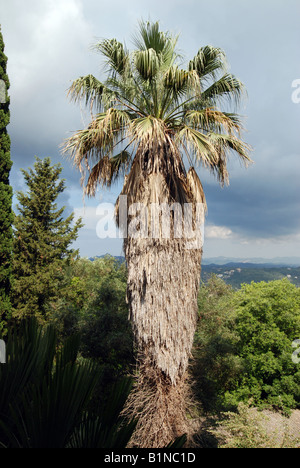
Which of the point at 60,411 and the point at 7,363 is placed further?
the point at 7,363

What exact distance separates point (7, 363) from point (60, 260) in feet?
57.5

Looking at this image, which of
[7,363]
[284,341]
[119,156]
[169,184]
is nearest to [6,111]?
[119,156]

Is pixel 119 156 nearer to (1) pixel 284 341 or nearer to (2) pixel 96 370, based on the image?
(2) pixel 96 370

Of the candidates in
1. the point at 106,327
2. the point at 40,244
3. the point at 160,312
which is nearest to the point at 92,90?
the point at 160,312

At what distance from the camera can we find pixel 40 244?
18812 mm

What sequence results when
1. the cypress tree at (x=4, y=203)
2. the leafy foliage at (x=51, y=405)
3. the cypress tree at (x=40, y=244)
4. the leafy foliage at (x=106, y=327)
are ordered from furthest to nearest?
the cypress tree at (x=40, y=244), the leafy foliage at (x=106, y=327), the cypress tree at (x=4, y=203), the leafy foliage at (x=51, y=405)

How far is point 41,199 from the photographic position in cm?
1986

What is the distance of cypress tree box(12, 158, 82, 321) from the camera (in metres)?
17.6

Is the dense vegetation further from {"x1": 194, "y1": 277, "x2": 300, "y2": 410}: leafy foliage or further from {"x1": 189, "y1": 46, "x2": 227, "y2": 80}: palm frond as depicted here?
{"x1": 189, "y1": 46, "x2": 227, "y2": 80}: palm frond

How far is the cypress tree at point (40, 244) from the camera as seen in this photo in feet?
57.9

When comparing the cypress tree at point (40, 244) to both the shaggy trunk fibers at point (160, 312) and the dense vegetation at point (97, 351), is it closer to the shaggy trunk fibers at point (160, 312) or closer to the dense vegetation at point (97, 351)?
the dense vegetation at point (97, 351)

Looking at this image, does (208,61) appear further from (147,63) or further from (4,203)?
(4,203)

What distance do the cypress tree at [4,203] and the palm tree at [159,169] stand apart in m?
4.98

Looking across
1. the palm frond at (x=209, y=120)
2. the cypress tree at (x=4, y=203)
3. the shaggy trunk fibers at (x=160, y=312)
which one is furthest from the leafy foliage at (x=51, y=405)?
the cypress tree at (x=4, y=203)
